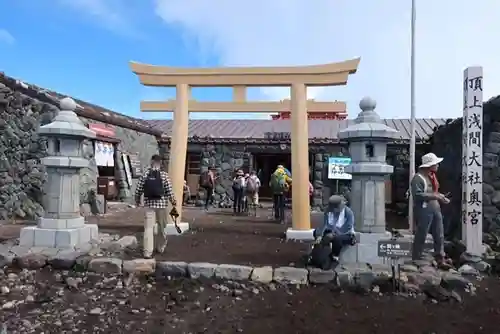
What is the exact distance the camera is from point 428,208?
5871 mm

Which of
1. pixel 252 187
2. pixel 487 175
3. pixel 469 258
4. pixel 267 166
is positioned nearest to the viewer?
pixel 469 258

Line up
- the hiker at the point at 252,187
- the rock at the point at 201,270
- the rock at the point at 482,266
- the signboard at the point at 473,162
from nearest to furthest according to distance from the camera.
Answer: the rock at the point at 201,270 < the rock at the point at 482,266 < the signboard at the point at 473,162 < the hiker at the point at 252,187

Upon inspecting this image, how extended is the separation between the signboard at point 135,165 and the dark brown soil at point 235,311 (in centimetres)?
994

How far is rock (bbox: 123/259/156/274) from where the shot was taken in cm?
574

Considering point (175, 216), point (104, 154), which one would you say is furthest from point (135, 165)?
point (175, 216)

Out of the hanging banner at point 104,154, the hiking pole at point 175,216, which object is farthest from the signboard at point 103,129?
the hiking pole at point 175,216

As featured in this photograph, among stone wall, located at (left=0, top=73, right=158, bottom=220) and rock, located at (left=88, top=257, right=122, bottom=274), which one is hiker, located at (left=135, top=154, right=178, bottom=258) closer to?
rock, located at (left=88, top=257, right=122, bottom=274)

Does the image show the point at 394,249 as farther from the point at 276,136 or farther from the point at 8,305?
the point at 276,136

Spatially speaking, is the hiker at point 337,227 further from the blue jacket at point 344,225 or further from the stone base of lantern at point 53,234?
the stone base of lantern at point 53,234

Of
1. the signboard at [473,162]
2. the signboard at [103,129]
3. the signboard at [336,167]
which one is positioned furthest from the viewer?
the signboard at [336,167]

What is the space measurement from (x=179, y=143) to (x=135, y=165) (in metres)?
6.81

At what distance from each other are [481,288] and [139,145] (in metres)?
13.3

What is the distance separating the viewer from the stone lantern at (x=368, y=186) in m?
5.91

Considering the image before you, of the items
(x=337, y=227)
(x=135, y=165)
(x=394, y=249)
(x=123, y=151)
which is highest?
(x=123, y=151)
